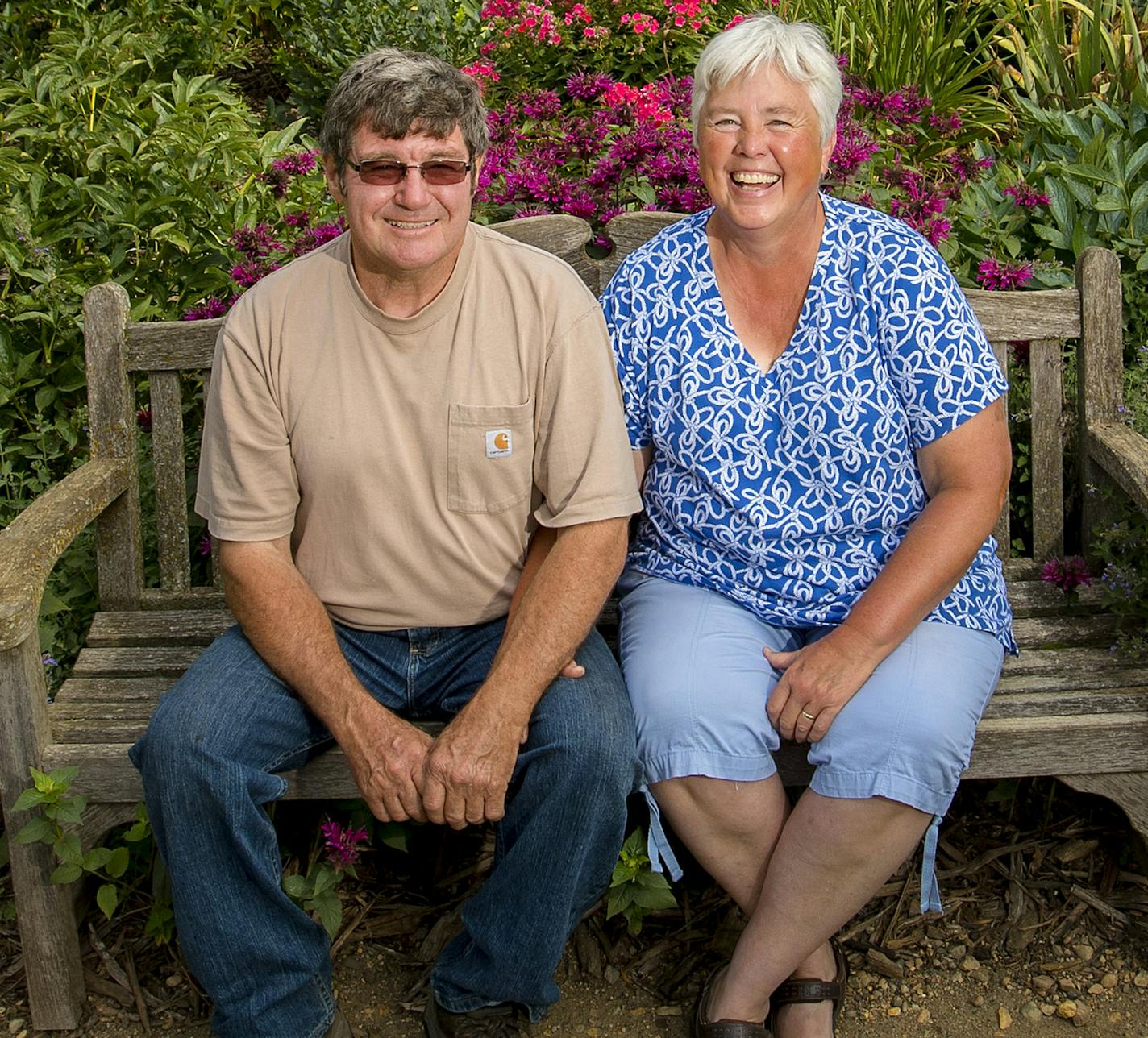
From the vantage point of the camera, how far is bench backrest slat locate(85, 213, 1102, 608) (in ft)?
10.6

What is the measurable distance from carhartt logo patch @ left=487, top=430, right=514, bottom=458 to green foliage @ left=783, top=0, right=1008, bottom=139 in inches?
131

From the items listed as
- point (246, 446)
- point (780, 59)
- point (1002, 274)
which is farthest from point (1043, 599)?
point (246, 446)

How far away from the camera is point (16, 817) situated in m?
2.68

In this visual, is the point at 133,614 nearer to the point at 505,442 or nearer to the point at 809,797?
the point at 505,442

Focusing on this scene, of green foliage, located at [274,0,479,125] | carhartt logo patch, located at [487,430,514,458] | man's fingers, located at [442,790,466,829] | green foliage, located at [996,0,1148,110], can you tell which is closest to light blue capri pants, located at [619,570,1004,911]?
man's fingers, located at [442,790,466,829]

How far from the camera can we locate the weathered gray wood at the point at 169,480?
10.7 feet

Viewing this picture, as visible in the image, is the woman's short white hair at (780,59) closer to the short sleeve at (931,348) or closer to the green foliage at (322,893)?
the short sleeve at (931,348)

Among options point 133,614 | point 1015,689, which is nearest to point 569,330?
point 1015,689

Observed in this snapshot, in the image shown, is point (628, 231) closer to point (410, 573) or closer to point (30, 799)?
point (410, 573)

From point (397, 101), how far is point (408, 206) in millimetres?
187

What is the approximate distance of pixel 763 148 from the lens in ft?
8.41

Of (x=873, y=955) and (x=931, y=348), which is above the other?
(x=931, y=348)

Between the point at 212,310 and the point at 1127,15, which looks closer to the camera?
the point at 212,310

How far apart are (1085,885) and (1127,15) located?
135 inches
